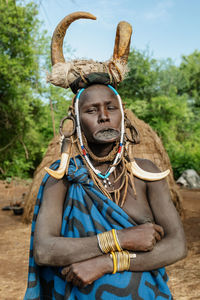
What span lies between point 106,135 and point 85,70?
18.2 inches

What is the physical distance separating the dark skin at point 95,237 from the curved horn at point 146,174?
0.03 metres

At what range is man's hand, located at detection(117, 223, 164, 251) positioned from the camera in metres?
1.38

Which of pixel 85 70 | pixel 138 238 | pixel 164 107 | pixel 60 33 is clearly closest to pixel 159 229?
pixel 138 238

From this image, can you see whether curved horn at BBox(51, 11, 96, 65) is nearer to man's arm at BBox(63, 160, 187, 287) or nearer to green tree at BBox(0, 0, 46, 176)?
man's arm at BBox(63, 160, 187, 287)

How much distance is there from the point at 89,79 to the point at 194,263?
299 cm

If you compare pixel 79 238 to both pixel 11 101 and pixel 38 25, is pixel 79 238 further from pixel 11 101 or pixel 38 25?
pixel 38 25

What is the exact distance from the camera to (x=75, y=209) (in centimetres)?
156

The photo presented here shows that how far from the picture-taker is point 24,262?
13.6 feet

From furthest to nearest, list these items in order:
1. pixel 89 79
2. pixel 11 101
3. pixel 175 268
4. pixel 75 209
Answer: pixel 11 101 < pixel 175 268 < pixel 89 79 < pixel 75 209

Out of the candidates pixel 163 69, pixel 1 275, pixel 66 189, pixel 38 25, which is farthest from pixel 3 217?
pixel 163 69

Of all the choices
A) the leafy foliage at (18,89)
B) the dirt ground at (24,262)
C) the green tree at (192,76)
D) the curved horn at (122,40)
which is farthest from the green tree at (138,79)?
the curved horn at (122,40)

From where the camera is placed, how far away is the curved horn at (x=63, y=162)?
1584 millimetres

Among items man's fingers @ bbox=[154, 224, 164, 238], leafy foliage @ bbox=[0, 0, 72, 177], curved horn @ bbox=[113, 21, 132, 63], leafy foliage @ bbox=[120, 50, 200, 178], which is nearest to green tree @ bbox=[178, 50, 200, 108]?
leafy foliage @ bbox=[120, 50, 200, 178]

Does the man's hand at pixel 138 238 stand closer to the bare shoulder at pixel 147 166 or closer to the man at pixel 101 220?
the man at pixel 101 220
